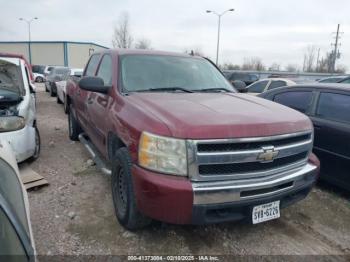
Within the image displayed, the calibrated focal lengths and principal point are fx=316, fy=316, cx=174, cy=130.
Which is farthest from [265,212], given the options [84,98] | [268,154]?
[84,98]

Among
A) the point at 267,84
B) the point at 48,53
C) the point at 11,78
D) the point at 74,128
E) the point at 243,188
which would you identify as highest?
the point at 48,53

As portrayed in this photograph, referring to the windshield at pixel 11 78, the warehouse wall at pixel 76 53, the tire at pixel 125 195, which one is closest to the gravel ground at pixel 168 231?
the tire at pixel 125 195

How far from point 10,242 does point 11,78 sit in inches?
184

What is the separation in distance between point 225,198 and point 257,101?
1454mm

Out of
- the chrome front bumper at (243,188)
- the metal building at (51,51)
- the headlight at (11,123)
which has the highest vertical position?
the metal building at (51,51)

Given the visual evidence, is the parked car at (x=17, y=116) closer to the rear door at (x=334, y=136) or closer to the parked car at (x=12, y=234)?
the parked car at (x=12, y=234)

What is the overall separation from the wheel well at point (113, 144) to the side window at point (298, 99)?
2.96 m

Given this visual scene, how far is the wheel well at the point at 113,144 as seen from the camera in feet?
10.9

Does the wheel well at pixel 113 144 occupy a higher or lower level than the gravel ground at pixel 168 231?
higher

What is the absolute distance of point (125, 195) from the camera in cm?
307

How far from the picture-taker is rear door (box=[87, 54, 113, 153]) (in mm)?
3789

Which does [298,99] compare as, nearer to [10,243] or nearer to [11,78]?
[10,243]

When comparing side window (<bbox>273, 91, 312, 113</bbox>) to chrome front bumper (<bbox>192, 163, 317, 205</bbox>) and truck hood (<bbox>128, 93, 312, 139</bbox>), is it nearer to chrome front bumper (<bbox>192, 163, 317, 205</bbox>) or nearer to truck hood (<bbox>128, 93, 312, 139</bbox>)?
truck hood (<bbox>128, 93, 312, 139</bbox>)

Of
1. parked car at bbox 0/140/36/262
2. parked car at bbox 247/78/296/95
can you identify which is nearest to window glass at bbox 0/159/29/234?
parked car at bbox 0/140/36/262
